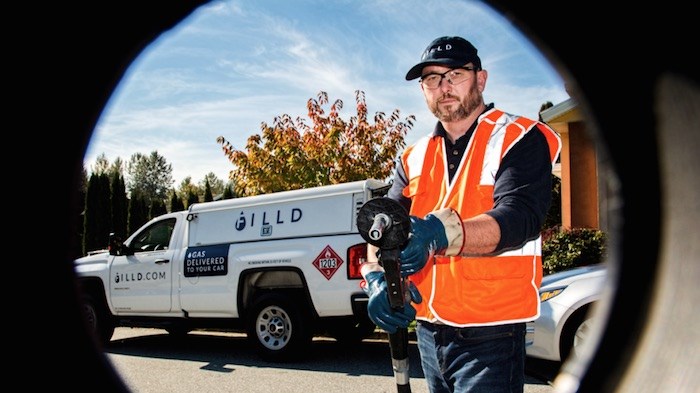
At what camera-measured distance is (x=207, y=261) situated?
7906mm

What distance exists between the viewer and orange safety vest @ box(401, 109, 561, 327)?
2143mm

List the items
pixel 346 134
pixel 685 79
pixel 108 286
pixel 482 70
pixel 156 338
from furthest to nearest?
pixel 346 134, pixel 156 338, pixel 108 286, pixel 482 70, pixel 685 79

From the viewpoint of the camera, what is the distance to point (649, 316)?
1.01 metres

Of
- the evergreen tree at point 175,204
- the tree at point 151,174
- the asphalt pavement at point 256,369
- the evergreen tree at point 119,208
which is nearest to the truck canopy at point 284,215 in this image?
the asphalt pavement at point 256,369

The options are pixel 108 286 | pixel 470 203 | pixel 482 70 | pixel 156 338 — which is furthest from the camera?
pixel 156 338

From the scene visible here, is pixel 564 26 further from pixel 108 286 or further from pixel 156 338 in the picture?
pixel 156 338

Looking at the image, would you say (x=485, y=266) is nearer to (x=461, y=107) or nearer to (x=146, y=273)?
(x=461, y=107)

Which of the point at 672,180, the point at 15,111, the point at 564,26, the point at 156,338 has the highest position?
the point at 564,26

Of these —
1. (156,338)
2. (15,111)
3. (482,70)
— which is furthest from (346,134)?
(15,111)

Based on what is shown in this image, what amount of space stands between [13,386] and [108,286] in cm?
860

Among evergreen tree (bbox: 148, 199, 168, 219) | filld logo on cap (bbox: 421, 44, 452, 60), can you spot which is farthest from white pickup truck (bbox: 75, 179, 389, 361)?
evergreen tree (bbox: 148, 199, 168, 219)

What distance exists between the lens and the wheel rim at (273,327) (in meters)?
7.32

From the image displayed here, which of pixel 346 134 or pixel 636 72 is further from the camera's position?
pixel 346 134

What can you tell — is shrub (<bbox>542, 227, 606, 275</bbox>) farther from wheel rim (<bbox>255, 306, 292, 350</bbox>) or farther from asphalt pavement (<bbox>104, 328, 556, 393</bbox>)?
wheel rim (<bbox>255, 306, 292, 350</bbox>)
